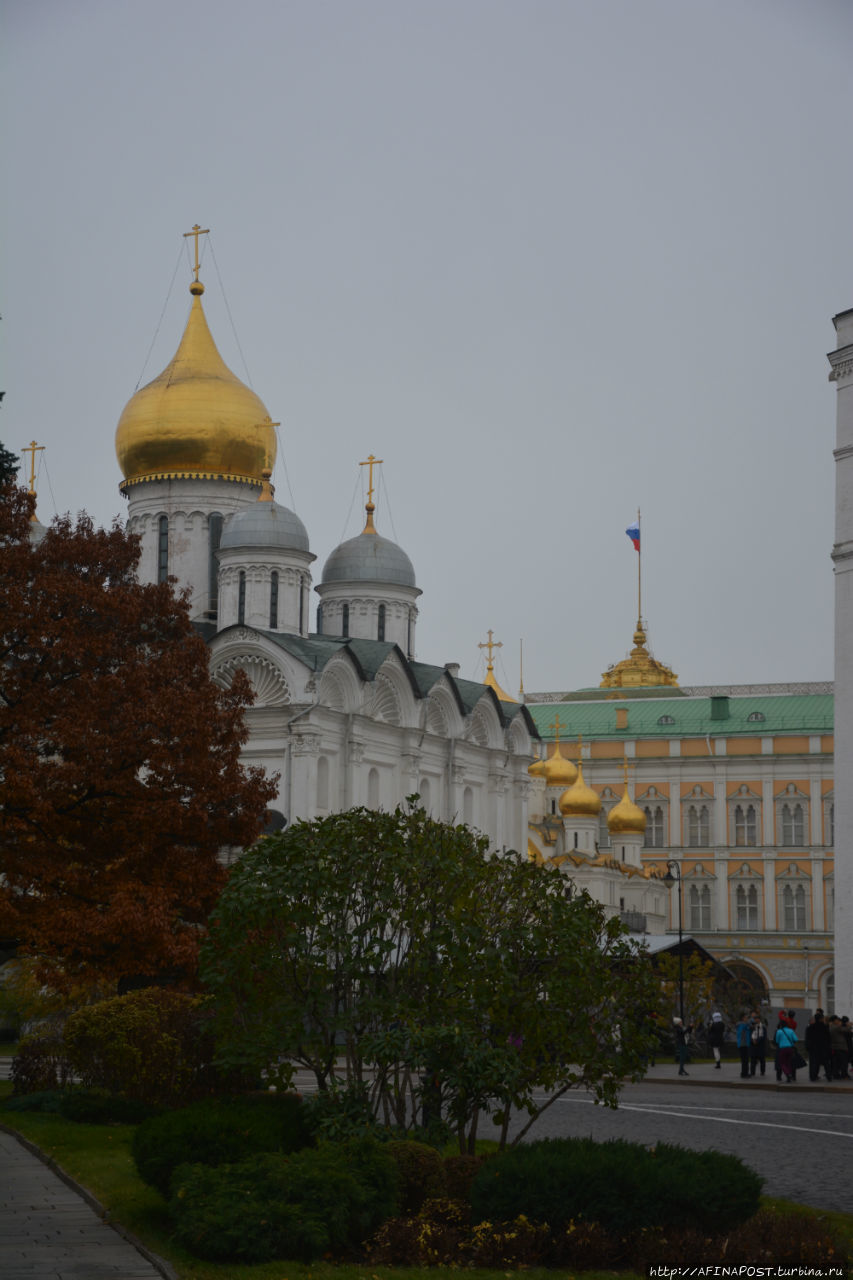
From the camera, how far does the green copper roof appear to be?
84938 mm

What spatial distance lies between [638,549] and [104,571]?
7584cm

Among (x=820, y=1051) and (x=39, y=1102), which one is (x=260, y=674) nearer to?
(x=820, y=1051)

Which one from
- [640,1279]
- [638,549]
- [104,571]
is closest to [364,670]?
[104,571]

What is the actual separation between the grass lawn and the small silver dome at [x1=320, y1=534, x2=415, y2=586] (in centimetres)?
3984

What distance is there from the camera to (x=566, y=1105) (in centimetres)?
2344

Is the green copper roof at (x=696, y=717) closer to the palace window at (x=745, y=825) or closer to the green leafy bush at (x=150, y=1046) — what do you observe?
the palace window at (x=745, y=825)

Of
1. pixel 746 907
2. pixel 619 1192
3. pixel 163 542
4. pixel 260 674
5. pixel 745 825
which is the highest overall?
pixel 163 542

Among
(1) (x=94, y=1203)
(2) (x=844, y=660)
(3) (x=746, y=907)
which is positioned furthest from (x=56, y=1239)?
(3) (x=746, y=907)

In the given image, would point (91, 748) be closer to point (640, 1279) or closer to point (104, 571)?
point (104, 571)

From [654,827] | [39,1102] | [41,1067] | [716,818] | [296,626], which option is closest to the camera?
[39,1102]

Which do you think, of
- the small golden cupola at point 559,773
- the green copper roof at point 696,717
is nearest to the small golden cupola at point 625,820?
the small golden cupola at point 559,773

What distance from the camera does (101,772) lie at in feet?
69.8

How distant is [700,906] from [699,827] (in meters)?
4.14

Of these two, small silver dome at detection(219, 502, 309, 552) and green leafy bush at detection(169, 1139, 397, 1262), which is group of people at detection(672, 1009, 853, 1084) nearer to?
green leafy bush at detection(169, 1139, 397, 1262)
